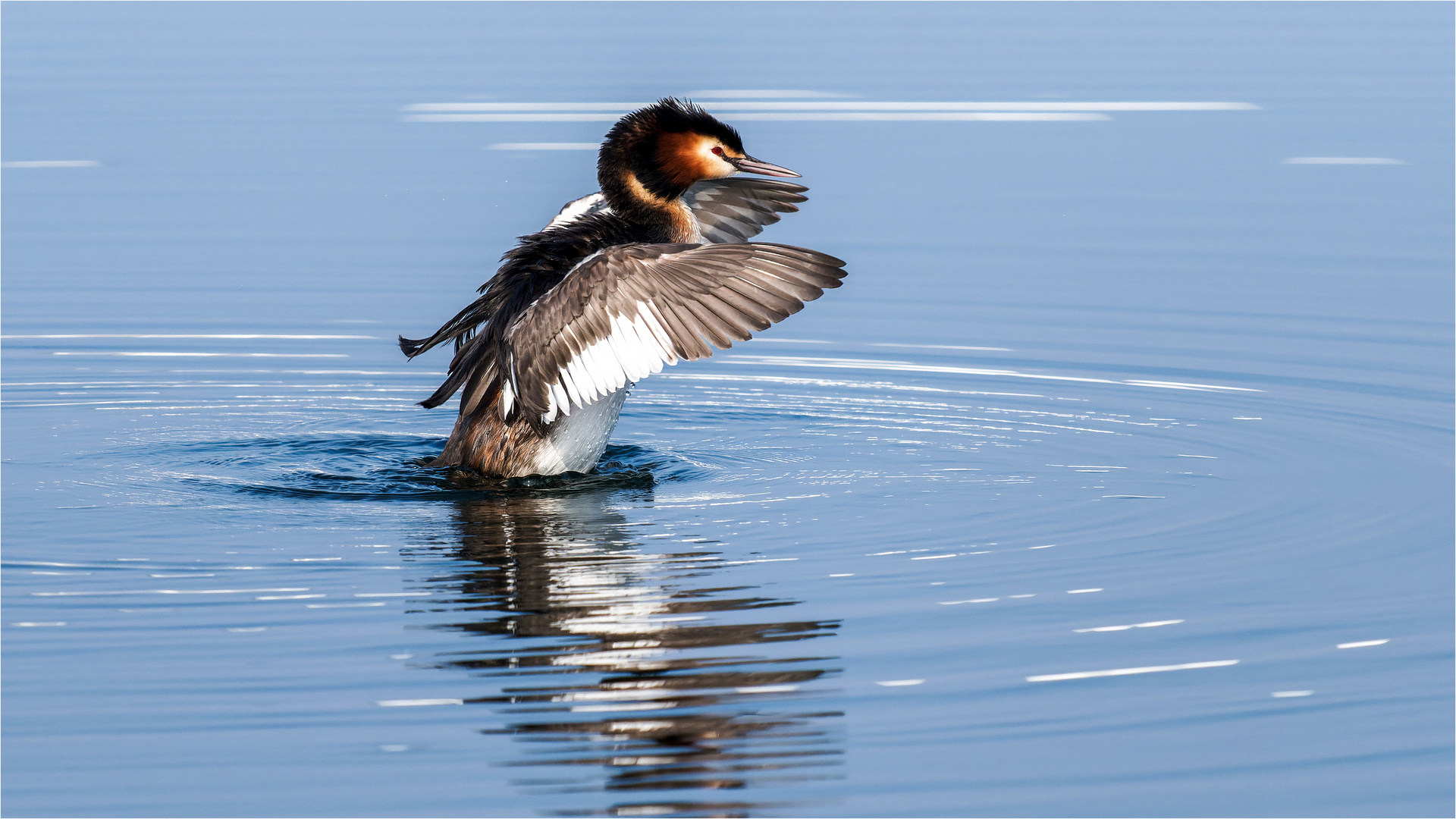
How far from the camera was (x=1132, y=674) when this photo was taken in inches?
281

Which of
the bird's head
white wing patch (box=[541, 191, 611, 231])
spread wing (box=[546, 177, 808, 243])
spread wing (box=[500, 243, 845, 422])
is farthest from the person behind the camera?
spread wing (box=[546, 177, 808, 243])

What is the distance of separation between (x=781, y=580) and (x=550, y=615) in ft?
3.18

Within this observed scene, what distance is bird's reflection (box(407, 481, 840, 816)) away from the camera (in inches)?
243

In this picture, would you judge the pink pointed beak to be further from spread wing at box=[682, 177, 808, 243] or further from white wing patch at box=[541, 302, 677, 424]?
white wing patch at box=[541, 302, 677, 424]

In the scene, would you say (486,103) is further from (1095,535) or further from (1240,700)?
(1240,700)

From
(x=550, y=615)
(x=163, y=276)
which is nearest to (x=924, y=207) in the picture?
(x=163, y=276)

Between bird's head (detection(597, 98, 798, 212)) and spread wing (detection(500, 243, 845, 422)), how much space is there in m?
1.16

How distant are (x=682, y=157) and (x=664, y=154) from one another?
0.31ft

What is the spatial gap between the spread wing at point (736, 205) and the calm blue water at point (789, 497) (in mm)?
1005

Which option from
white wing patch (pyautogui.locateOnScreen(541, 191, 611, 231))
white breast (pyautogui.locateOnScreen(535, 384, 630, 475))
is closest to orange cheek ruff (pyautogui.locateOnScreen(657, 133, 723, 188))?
white wing patch (pyautogui.locateOnScreen(541, 191, 611, 231))

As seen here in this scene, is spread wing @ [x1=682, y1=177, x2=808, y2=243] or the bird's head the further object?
spread wing @ [x1=682, y1=177, x2=808, y2=243]

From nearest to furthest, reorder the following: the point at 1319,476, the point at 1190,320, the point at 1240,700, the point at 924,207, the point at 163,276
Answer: the point at 1240,700 < the point at 1319,476 < the point at 1190,320 < the point at 163,276 < the point at 924,207

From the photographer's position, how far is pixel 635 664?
712 centimetres

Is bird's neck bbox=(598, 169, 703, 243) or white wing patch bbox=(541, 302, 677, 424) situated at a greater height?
bird's neck bbox=(598, 169, 703, 243)
